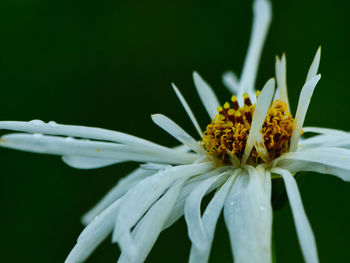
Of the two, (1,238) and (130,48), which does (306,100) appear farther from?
(130,48)

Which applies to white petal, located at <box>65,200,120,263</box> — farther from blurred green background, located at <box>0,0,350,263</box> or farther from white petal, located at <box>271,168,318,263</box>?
blurred green background, located at <box>0,0,350,263</box>

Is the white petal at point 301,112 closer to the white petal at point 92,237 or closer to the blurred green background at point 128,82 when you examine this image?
the white petal at point 92,237

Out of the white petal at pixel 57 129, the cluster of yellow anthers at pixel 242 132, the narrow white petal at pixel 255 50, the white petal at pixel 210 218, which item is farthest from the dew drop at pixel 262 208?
the narrow white petal at pixel 255 50

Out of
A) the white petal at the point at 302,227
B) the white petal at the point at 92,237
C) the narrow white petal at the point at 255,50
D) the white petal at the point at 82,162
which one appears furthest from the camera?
the narrow white petal at the point at 255,50

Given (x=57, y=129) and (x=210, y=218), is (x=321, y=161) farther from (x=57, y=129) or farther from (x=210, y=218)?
(x=57, y=129)

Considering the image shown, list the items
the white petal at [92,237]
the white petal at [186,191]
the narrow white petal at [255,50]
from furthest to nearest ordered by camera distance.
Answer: the narrow white petal at [255,50] → the white petal at [186,191] → the white petal at [92,237]

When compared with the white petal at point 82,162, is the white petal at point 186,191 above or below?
below
